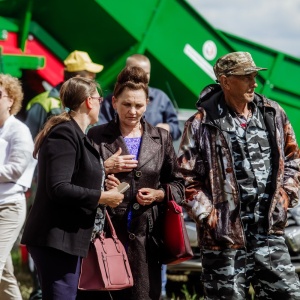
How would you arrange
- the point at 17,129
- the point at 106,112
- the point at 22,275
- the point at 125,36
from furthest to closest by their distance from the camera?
the point at 125,36
the point at 22,275
the point at 106,112
the point at 17,129

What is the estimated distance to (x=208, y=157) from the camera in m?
5.70

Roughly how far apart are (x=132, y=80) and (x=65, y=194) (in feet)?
3.20

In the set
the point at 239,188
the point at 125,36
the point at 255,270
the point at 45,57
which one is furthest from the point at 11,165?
the point at 125,36

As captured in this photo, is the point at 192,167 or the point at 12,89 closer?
the point at 192,167

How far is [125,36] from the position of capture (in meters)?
9.57

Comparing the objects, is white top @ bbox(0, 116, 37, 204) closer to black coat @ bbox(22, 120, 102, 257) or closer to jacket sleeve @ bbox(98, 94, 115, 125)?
jacket sleeve @ bbox(98, 94, 115, 125)

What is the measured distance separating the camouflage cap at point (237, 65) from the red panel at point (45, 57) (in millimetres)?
3898

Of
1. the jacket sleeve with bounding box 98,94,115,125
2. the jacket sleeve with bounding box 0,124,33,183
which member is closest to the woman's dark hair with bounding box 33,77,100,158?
the jacket sleeve with bounding box 0,124,33,183

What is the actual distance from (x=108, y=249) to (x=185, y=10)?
4773mm

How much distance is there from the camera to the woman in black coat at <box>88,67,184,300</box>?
18.7ft

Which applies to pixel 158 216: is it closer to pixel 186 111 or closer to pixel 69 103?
pixel 69 103

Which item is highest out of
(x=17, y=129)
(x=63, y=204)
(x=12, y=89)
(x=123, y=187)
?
(x=12, y=89)

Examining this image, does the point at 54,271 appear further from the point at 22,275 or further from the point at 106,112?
the point at 22,275

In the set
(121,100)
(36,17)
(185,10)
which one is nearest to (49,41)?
(36,17)
